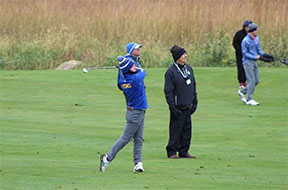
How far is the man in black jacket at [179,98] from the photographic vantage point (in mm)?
12602

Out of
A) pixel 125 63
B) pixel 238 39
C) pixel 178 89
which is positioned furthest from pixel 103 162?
pixel 238 39

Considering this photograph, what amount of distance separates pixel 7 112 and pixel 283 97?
7563 millimetres

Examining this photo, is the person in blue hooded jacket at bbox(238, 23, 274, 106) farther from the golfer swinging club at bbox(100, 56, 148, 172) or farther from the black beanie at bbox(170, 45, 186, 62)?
the golfer swinging club at bbox(100, 56, 148, 172)

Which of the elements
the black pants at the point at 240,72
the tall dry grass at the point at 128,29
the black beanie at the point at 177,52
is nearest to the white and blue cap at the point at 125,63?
the black beanie at the point at 177,52

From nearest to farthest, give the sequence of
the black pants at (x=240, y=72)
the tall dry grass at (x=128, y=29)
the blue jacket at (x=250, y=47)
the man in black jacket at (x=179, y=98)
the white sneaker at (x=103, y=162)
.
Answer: the white sneaker at (x=103, y=162)
the man in black jacket at (x=179, y=98)
the blue jacket at (x=250, y=47)
the black pants at (x=240, y=72)
the tall dry grass at (x=128, y=29)

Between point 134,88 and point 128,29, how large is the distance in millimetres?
20979

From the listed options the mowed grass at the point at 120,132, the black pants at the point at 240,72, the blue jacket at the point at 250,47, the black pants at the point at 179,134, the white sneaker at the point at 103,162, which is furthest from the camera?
the black pants at the point at 240,72

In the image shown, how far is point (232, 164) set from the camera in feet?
39.5

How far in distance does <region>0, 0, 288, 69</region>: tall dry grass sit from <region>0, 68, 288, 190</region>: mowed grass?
294 cm

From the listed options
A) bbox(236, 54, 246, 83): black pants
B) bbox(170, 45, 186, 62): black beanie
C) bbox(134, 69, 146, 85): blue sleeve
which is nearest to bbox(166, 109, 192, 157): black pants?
bbox(170, 45, 186, 62): black beanie

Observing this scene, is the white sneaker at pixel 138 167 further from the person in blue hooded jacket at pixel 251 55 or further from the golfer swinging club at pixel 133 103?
the person in blue hooded jacket at pixel 251 55

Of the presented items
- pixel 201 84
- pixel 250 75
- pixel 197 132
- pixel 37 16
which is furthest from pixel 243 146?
pixel 37 16

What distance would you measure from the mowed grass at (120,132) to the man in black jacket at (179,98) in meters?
0.31

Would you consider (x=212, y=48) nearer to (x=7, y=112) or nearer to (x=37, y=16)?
(x=37, y=16)
